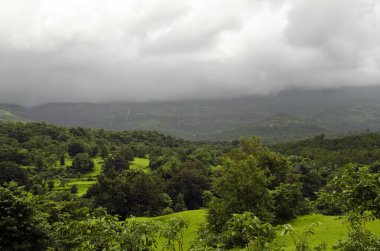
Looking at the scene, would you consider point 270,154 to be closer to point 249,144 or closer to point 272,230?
point 249,144

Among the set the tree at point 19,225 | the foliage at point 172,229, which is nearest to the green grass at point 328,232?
the tree at point 19,225

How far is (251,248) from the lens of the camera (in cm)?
952

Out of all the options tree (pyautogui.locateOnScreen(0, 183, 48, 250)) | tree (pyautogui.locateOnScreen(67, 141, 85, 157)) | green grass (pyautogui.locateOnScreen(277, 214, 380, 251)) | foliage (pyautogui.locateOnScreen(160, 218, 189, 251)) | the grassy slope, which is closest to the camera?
foliage (pyautogui.locateOnScreen(160, 218, 189, 251))

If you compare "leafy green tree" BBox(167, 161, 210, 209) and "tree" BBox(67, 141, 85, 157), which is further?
"tree" BBox(67, 141, 85, 157)

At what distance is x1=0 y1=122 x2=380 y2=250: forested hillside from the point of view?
9961 millimetres

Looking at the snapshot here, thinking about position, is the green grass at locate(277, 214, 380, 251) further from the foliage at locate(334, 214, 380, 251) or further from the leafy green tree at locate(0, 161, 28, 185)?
the leafy green tree at locate(0, 161, 28, 185)

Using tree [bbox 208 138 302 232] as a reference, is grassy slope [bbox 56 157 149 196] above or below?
below

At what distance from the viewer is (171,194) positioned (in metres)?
79.4

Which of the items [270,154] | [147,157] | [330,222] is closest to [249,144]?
[270,154]

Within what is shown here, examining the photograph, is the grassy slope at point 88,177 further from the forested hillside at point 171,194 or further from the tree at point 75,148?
the tree at point 75,148

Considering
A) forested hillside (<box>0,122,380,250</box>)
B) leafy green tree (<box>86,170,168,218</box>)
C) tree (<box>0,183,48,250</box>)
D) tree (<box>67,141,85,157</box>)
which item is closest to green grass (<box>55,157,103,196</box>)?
forested hillside (<box>0,122,380,250</box>)

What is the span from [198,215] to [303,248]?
135 feet

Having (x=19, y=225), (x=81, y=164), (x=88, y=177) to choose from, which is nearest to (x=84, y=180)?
(x=88, y=177)

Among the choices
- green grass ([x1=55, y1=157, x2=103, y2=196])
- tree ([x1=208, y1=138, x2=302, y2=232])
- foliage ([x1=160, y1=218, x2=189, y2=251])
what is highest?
foliage ([x1=160, y1=218, x2=189, y2=251])
